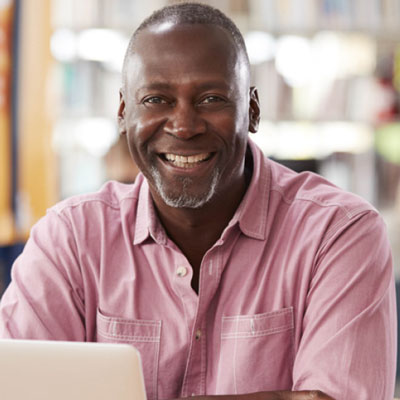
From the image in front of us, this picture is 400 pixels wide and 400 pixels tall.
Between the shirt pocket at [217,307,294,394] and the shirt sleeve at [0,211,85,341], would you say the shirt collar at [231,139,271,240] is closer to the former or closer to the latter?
the shirt pocket at [217,307,294,394]

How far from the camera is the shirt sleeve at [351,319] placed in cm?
138

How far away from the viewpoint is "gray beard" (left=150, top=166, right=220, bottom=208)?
1.54m

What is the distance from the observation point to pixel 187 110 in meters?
1.48

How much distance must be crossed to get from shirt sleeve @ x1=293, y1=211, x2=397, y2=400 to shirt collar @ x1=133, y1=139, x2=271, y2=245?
15 cm

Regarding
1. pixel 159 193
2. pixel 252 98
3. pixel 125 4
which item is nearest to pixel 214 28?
pixel 252 98

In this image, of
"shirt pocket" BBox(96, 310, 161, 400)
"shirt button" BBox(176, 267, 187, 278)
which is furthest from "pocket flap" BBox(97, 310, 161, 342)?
"shirt button" BBox(176, 267, 187, 278)

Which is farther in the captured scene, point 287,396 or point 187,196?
point 187,196

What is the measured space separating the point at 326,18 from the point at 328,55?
20 centimetres

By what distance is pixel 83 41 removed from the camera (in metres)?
4.03

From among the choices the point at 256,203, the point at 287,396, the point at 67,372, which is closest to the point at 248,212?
the point at 256,203

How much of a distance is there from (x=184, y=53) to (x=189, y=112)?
12cm

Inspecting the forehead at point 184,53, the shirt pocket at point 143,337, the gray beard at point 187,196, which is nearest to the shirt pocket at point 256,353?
the shirt pocket at point 143,337

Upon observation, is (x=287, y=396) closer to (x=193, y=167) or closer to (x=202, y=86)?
(x=193, y=167)

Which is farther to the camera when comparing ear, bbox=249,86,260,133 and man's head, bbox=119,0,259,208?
ear, bbox=249,86,260,133
